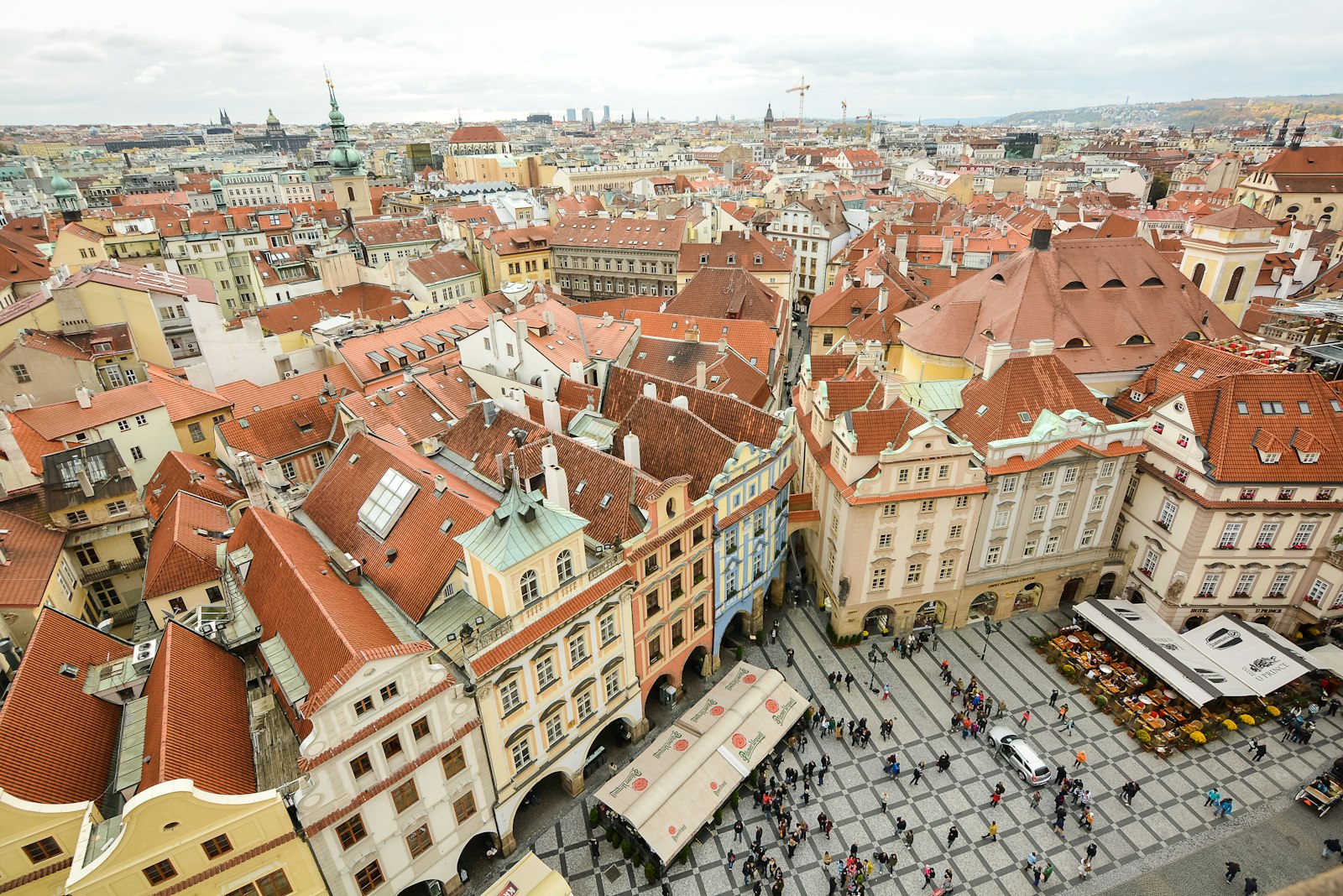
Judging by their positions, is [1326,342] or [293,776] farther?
[1326,342]

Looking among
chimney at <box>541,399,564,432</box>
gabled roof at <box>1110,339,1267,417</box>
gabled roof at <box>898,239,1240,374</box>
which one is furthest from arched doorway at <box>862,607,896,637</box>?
chimney at <box>541,399,564,432</box>

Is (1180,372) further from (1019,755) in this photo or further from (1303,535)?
(1019,755)

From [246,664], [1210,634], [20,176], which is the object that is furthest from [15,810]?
[20,176]

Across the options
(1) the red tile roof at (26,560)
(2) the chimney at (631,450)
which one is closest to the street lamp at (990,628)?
(2) the chimney at (631,450)

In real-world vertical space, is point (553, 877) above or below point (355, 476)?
below

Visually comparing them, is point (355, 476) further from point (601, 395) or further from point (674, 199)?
point (674, 199)

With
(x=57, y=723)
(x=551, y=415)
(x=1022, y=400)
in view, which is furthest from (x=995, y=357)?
(x=57, y=723)

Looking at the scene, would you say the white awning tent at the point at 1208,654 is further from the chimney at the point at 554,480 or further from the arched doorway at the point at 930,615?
the chimney at the point at 554,480
